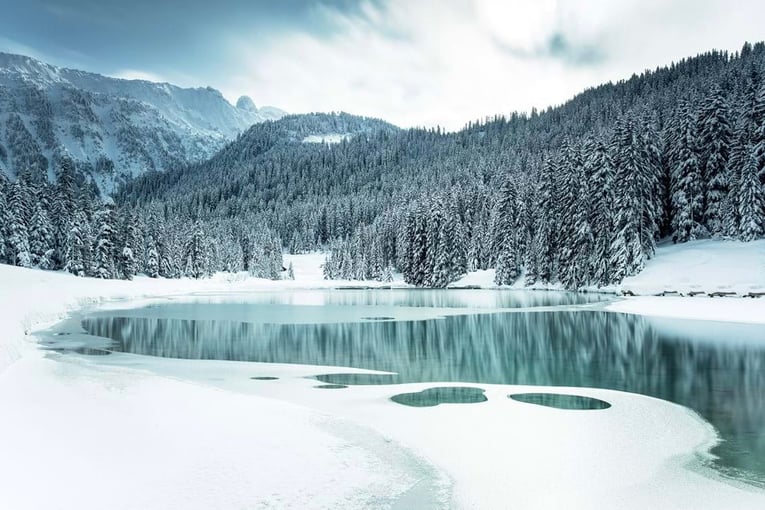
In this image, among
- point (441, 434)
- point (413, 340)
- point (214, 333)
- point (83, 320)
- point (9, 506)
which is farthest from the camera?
point (83, 320)

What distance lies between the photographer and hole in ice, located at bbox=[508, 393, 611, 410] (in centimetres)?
1325

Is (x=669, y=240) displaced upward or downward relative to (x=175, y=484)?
upward

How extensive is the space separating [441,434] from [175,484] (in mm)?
5209

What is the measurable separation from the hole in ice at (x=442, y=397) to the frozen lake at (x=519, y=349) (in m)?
0.44

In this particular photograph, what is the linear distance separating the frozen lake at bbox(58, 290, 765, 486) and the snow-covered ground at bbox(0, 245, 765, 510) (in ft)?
4.10

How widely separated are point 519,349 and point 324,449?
50.0ft

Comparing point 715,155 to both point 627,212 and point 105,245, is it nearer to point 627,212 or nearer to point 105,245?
point 627,212

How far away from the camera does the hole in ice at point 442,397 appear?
1371 cm

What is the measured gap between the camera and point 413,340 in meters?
26.2

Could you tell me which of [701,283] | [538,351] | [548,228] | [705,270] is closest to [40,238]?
[548,228]

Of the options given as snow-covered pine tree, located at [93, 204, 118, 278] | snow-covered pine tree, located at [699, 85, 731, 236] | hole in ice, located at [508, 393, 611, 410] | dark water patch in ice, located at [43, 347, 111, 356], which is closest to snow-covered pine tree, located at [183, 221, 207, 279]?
snow-covered pine tree, located at [93, 204, 118, 278]

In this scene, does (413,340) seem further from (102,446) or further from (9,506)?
(9,506)

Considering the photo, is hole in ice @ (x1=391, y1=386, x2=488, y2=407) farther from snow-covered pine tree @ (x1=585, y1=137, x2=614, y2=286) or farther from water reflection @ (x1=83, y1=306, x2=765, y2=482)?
snow-covered pine tree @ (x1=585, y1=137, x2=614, y2=286)

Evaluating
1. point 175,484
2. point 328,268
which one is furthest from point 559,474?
point 328,268
